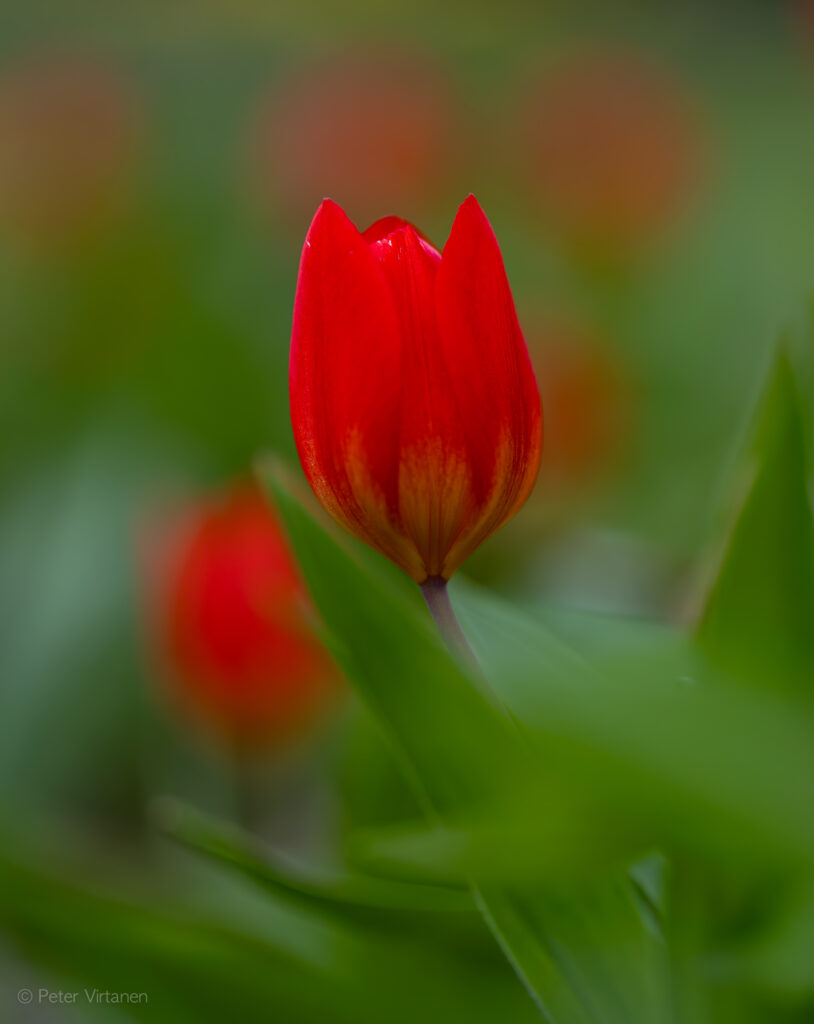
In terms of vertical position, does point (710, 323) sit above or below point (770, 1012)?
above

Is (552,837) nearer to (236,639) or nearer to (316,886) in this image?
(316,886)

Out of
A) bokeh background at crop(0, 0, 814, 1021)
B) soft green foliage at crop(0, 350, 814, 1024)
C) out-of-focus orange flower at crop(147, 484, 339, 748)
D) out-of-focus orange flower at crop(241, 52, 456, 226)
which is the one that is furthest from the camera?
out-of-focus orange flower at crop(241, 52, 456, 226)

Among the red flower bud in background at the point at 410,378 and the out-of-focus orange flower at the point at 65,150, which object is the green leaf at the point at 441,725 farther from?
the out-of-focus orange flower at the point at 65,150

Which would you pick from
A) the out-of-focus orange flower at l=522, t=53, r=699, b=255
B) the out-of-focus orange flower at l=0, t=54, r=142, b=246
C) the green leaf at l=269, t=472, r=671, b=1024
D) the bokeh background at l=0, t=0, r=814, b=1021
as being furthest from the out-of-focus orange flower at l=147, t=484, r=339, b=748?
the out-of-focus orange flower at l=0, t=54, r=142, b=246

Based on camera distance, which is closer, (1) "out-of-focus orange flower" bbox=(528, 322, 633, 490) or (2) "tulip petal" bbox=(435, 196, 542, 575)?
(2) "tulip petal" bbox=(435, 196, 542, 575)

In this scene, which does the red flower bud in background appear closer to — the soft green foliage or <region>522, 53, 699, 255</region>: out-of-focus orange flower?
the soft green foliage

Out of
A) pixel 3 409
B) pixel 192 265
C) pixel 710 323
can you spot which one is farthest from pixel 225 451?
pixel 710 323

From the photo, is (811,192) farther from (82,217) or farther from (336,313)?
(336,313)
